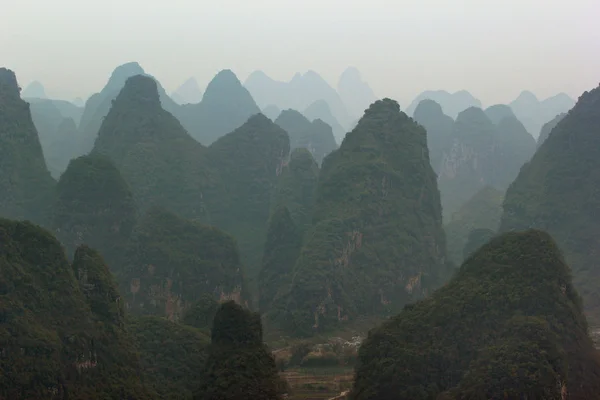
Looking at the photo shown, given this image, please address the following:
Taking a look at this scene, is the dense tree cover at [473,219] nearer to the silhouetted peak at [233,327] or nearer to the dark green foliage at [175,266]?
the dark green foliage at [175,266]

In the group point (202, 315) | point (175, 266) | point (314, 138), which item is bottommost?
point (202, 315)

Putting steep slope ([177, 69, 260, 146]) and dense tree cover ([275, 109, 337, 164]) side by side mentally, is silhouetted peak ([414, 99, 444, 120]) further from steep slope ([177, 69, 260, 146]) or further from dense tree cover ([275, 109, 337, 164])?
steep slope ([177, 69, 260, 146])

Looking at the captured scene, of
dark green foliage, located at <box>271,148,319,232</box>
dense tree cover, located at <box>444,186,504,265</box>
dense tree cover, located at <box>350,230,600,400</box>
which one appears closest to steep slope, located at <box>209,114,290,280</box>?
dark green foliage, located at <box>271,148,319,232</box>

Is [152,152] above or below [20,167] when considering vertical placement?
above

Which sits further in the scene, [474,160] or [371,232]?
[474,160]

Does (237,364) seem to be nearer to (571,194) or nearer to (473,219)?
(571,194)

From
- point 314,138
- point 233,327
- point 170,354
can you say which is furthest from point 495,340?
point 314,138

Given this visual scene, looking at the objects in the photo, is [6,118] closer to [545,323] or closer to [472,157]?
[545,323]
